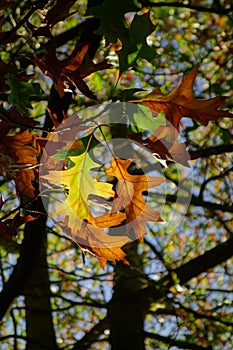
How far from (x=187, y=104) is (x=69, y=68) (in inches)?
11.6

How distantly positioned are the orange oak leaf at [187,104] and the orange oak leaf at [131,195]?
0.51 feet

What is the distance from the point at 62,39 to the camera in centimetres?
312

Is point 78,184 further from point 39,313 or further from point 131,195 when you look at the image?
point 39,313

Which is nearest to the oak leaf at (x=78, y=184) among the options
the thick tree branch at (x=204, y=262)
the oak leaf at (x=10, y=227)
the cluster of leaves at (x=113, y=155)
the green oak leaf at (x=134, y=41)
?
the cluster of leaves at (x=113, y=155)

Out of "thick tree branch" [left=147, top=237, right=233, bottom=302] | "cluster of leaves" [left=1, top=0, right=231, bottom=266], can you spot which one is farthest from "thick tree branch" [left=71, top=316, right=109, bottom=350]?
"cluster of leaves" [left=1, top=0, right=231, bottom=266]

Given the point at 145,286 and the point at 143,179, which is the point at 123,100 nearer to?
the point at 143,179

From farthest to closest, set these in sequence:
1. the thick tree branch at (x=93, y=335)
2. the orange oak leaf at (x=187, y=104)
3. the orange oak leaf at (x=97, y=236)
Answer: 1. the thick tree branch at (x=93, y=335)
2. the orange oak leaf at (x=97, y=236)
3. the orange oak leaf at (x=187, y=104)

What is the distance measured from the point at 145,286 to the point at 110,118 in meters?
2.48

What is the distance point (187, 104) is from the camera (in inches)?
44.9

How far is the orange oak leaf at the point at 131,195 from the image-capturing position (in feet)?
4.09

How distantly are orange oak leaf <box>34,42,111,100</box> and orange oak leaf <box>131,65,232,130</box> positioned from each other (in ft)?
0.51

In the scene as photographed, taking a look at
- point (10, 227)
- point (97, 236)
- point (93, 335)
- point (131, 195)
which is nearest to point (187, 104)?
point (131, 195)

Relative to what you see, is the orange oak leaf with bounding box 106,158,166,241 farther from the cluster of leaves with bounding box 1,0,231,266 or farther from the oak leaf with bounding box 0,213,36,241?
the oak leaf with bounding box 0,213,36,241

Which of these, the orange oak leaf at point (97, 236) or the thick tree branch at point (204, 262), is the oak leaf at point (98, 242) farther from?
the thick tree branch at point (204, 262)
